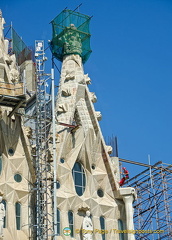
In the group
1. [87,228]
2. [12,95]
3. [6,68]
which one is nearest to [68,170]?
[87,228]

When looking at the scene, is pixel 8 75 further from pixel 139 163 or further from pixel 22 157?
pixel 139 163

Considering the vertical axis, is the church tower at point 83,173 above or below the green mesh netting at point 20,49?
below

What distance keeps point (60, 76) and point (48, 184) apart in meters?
7.50

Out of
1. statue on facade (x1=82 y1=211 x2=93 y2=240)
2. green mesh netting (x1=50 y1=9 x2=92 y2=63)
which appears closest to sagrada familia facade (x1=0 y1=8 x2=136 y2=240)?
statue on facade (x1=82 y1=211 x2=93 y2=240)

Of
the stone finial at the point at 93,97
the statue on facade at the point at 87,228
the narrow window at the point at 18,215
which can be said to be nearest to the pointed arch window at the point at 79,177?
the statue on facade at the point at 87,228

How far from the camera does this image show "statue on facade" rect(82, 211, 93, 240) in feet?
111

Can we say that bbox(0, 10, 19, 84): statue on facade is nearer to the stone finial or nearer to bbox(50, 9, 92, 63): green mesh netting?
bbox(50, 9, 92, 63): green mesh netting

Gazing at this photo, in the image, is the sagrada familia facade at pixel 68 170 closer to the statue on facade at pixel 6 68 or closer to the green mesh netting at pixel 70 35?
the statue on facade at pixel 6 68

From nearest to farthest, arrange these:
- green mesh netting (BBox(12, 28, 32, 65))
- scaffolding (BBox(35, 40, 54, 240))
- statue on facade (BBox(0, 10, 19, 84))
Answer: scaffolding (BBox(35, 40, 54, 240)) → statue on facade (BBox(0, 10, 19, 84)) → green mesh netting (BBox(12, 28, 32, 65))

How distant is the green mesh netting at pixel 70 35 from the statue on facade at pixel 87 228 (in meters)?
10.2

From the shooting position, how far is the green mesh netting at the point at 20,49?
46.1m

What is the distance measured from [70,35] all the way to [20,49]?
910cm

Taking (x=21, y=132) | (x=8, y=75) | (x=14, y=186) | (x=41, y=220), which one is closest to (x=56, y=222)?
(x=41, y=220)

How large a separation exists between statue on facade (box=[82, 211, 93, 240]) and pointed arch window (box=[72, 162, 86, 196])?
5.02 ft
